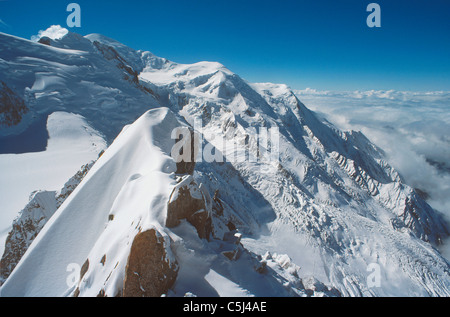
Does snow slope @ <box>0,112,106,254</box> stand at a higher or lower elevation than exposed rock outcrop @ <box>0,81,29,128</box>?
lower

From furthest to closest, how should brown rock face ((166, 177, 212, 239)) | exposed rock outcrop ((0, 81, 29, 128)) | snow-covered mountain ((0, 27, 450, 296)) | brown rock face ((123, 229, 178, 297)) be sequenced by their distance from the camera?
exposed rock outcrop ((0, 81, 29, 128)) < brown rock face ((166, 177, 212, 239)) < snow-covered mountain ((0, 27, 450, 296)) < brown rock face ((123, 229, 178, 297))

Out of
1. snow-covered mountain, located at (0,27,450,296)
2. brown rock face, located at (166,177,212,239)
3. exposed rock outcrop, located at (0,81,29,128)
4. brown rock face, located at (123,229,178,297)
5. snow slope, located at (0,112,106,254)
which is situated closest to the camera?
brown rock face, located at (123,229,178,297)

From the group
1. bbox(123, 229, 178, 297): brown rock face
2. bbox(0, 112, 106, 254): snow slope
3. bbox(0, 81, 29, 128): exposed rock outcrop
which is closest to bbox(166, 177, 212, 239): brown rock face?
bbox(123, 229, 178, 297): brown rock face

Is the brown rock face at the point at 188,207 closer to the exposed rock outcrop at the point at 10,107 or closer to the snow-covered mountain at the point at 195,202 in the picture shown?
the snow-covered mountain at the point at 195,202

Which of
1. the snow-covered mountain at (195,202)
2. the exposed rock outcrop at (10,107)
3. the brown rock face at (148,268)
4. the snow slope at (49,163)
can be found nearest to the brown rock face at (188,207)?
the snow-covered mountain at (195,202)

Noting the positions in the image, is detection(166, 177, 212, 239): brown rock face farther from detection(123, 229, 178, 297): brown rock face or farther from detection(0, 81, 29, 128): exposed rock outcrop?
detection(0, 81, 29, 128): exposed rock outcrop

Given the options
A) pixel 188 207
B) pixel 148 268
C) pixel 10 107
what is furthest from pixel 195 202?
pixel 10 107

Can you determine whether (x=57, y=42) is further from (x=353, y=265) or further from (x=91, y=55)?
(x=353, y=265)
